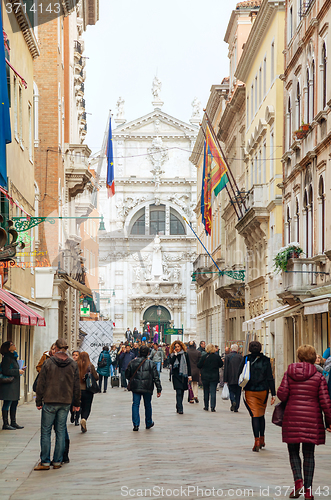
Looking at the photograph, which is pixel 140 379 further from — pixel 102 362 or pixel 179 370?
pixel 102 362

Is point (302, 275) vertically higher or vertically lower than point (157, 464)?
higher

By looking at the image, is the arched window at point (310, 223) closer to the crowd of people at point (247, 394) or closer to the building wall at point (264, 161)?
the building wall at point (264, 161)

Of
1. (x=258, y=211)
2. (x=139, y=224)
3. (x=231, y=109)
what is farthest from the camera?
(x=139, y=224)

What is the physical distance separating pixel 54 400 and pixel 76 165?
83.0ft

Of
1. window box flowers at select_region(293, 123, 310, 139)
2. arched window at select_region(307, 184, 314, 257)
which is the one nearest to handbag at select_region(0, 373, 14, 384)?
arched window at select_region(307, 184, 314, 257)

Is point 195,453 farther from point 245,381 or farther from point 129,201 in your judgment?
point 129,201

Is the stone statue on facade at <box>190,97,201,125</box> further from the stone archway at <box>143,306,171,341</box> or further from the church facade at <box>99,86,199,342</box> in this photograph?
the stone archway at <box>143,306,171,341</box>

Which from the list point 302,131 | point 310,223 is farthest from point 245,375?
point 302,131

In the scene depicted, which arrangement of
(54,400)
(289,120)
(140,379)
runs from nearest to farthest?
1. (54,400)
2. (140,379)
3. (289,120)

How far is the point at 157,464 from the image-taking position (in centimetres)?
1005

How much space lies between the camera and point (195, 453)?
11.2 m

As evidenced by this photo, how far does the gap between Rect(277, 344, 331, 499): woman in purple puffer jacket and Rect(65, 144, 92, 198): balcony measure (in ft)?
86.0

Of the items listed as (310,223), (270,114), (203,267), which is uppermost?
(270,114)

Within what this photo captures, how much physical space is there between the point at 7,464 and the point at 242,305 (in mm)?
26111
